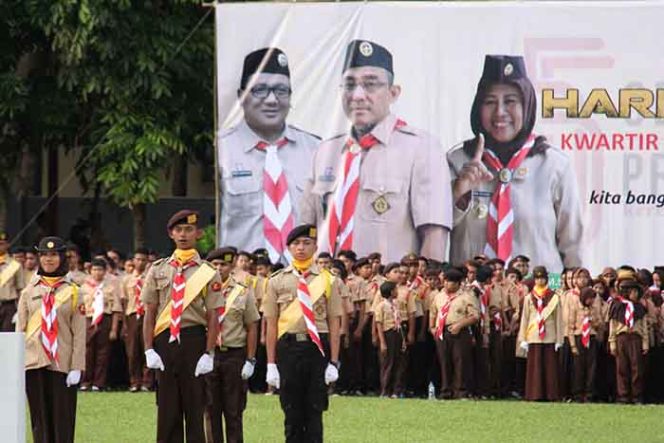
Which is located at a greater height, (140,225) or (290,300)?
(140,225)

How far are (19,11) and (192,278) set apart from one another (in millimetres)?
16729

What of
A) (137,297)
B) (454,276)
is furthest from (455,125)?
(137,297)

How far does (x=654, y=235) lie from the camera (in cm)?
2509

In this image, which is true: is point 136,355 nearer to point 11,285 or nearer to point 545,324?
point 11,285

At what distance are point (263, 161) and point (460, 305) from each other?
3449mm

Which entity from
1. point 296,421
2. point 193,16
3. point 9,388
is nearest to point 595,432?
point 296,421

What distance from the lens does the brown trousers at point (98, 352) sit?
25.2m

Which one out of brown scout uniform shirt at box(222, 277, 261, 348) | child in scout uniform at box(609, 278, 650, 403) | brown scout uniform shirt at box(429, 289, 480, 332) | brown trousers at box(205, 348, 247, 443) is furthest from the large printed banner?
brown trousers at box(205, 348, 247, 443)

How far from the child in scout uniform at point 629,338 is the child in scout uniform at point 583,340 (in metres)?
0.28

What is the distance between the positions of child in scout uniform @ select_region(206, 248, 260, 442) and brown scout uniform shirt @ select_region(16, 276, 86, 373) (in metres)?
1.65

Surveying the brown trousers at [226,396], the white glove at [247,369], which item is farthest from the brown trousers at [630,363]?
the white glove at [247,369]

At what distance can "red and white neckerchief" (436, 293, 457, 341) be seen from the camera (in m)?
24.2

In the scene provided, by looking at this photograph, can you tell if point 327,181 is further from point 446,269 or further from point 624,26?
point 624,26

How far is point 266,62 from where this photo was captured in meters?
25.6
